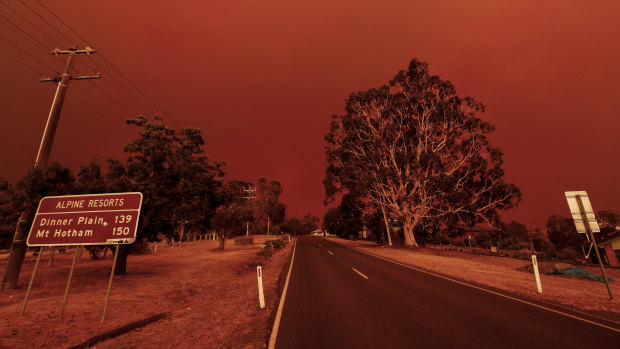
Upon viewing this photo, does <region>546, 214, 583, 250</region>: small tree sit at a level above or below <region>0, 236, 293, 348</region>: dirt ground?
above

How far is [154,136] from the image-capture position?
43.0 feet

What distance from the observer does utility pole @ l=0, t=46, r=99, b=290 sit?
34.2ft

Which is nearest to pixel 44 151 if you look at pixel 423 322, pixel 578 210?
pixel 423 322

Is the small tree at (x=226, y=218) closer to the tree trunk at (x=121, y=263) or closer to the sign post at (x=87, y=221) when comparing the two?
the tree trunk at (x=121, y=263)

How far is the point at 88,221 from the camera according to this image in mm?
7410

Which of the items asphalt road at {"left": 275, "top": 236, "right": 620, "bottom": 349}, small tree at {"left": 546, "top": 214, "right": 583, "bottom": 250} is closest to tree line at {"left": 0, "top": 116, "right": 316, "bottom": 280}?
asphalt road at {"left": 275, "top": 236, "right": 620, "bottom": 349}

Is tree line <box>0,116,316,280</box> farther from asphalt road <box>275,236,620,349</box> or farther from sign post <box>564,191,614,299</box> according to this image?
sign post <box>564,191,614,299</box>

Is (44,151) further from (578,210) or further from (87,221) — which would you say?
(578,210)

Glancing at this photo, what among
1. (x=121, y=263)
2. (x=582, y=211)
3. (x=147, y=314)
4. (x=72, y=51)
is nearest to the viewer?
(x=147, y=314)

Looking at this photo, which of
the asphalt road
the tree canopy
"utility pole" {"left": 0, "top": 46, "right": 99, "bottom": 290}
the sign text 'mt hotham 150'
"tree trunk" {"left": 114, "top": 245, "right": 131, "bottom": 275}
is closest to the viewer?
the asphalt road

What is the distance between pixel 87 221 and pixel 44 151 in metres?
7.48

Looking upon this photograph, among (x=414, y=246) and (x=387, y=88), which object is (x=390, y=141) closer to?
(x=387, y=88)

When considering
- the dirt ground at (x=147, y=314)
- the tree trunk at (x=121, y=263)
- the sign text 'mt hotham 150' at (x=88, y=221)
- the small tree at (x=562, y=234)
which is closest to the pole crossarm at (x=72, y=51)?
the sign text 'mt hotham 150' at (x=88, y=221)

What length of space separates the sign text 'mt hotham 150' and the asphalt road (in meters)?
5.33
